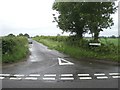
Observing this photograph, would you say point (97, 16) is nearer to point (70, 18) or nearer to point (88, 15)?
point (88, 15)

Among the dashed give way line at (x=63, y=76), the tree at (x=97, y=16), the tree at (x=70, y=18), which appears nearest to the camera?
the dashed give way line at (x=63, y=76)

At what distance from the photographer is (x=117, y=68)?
1526cm

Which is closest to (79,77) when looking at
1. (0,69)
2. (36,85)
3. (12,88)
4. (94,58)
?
(36,85)

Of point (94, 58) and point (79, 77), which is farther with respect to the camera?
point (94, 58)

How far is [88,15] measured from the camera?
2161 centimetres

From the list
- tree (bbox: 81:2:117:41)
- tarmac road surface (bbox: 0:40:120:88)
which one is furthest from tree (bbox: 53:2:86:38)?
tarmac road surface (bbox: 0:40:120:88)

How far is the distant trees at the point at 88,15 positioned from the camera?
21.9 metres

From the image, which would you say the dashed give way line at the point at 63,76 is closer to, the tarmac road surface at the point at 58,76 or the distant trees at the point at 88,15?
the tarmac road surface at the point at 58,76

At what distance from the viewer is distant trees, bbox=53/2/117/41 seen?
2191 cm

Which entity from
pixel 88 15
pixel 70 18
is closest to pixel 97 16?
pixel 88 15

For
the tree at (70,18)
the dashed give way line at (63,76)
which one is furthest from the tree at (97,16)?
the dashed give way line at (63,76)

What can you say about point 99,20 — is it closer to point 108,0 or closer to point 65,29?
point 108,0

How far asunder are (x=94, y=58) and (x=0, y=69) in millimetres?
7375

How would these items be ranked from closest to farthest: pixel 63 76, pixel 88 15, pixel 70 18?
pixel 63 76 → pixel 88 15 → pixel 70 18
